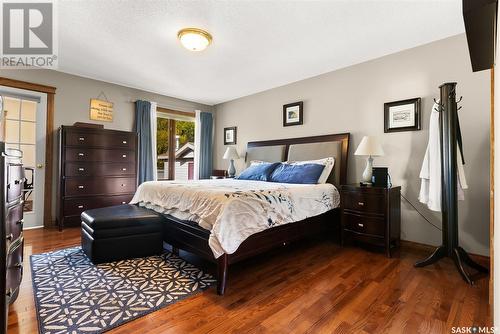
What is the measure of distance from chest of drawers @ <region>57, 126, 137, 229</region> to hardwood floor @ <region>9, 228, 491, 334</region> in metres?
1.35

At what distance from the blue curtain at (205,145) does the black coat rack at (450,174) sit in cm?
431

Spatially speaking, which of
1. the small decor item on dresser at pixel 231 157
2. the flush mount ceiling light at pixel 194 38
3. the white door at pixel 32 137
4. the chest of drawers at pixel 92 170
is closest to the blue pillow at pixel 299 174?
the small decor item on dresser at pixel 231 157

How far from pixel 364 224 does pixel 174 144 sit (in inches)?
161

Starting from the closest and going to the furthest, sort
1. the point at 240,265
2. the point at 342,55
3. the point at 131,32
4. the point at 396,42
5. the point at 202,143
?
1. the point at 240,265
2. the point at 131,32
3. the point at 396,42
4. the point at 342,55
5. the point at 202,143

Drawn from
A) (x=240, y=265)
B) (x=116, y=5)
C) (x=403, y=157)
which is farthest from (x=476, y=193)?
(x=116, y=5)

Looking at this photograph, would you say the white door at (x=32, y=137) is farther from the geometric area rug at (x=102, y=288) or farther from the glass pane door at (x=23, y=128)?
the geometric area rug at (x=102, y=288)

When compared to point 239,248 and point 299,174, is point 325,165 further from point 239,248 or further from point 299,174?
point 239,248

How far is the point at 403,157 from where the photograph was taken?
3.04 m

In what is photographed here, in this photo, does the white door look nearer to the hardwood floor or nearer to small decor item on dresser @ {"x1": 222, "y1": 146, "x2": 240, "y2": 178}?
the hardwood floor

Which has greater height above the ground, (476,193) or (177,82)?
(177,82)

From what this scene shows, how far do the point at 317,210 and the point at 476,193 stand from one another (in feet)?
5.22

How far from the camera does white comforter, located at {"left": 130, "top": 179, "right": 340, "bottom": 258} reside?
194cm

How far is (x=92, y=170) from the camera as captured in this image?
3.80m

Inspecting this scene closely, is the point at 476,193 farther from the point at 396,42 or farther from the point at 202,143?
the point at 202,143
